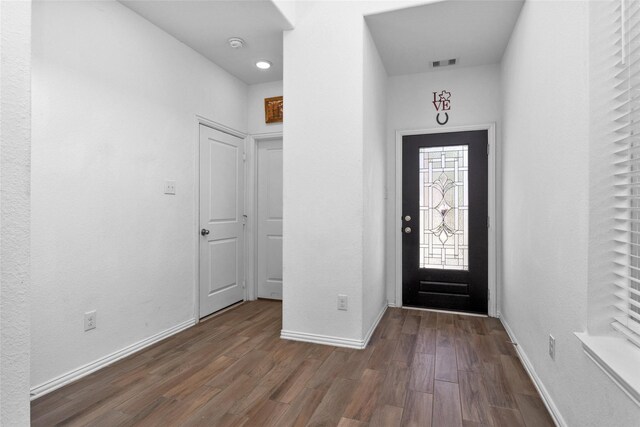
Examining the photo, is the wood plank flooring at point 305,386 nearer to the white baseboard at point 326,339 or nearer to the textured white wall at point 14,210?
the white baseboard at point 326,339

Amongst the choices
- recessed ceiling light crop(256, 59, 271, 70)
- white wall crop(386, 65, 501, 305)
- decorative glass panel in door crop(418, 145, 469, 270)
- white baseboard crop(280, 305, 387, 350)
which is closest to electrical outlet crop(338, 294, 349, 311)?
white baseboard crop(280, 305, 387, 350)

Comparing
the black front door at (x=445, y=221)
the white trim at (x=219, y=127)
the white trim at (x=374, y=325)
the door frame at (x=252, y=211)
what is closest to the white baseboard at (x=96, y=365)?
the door frame at (x=252, y=211)

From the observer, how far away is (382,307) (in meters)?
3.56

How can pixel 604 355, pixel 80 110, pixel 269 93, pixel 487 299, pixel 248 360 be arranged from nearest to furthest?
pixel 604 355, pixel 80 110, pixel 248 360, pixel 487 299, pixel 269 93

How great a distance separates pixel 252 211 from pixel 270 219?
24 cm

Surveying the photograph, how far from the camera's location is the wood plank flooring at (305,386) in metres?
1.77

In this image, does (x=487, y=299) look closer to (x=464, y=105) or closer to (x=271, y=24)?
(x=464, y=105)

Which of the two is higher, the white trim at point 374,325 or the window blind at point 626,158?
the window blind at point 626,158

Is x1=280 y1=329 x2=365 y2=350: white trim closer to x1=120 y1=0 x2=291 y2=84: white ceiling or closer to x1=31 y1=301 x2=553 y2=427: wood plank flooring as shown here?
x1=31 y1=301 x2=553 y2=427: wood plank flooring

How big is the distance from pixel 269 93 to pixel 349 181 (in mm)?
1935

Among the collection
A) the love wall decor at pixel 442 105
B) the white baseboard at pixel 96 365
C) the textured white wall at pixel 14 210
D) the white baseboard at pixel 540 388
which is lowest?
the white baseboard at pixel 96 365

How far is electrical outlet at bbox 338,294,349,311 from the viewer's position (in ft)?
8.91

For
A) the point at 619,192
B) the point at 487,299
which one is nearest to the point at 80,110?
the point at 619,192

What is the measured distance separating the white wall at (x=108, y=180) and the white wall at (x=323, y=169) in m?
0.99
